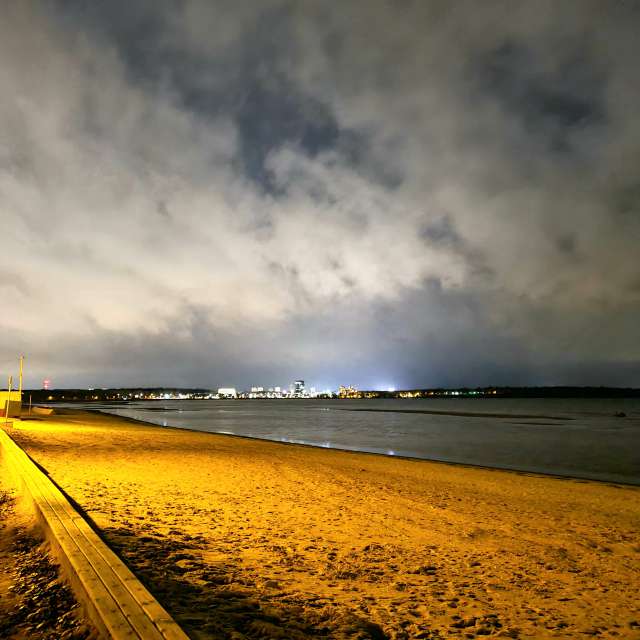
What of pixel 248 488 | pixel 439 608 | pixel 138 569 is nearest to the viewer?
pixel 439 608

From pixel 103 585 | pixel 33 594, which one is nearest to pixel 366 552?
pixel 103 585

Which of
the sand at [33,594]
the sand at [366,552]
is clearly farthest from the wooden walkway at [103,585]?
the sand at [366,552]

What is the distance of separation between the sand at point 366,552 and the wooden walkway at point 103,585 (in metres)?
0.53

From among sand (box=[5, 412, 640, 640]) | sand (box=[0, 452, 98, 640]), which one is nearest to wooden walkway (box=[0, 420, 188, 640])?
sand (box=[0, 452, 98, 640])

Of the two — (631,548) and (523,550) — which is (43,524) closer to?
(523,550)

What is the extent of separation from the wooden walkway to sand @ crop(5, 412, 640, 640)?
534 millimetres

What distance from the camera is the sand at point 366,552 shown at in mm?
4750

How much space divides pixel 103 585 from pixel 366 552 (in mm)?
3953

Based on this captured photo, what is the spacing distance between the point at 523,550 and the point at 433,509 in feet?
9.50

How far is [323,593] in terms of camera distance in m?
5.25

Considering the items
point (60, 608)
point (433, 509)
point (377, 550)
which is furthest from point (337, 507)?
point (60, 608)

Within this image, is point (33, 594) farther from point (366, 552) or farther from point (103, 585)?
point (366, 552)

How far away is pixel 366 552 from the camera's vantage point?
22.7ft

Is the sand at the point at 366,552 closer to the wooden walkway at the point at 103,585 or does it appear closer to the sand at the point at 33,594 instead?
the wooden walkway at the point at 103,585
